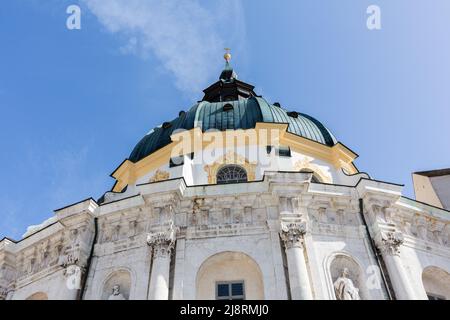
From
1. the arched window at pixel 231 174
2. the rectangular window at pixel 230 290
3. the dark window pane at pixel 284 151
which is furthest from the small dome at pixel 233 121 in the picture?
the rectangular window at pixel 230 290

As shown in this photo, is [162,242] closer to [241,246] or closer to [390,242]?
[241,246]

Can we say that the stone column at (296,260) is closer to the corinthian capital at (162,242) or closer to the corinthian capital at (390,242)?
the corinthian capital at (390,242)

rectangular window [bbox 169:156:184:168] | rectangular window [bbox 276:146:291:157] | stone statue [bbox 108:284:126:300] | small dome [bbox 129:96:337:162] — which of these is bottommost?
stone statue [bbox 108:284:126:300]

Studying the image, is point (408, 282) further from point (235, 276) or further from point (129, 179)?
point (129, 179)

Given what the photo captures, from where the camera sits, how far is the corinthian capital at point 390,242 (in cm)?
1684

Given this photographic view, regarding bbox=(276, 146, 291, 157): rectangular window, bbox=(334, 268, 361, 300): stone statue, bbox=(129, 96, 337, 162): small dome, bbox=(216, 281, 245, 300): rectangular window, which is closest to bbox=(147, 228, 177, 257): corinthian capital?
bbox=(216, 281, 245, 300): rectangular window

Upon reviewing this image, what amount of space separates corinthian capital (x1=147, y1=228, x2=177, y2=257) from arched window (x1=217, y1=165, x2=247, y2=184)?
19.3ft

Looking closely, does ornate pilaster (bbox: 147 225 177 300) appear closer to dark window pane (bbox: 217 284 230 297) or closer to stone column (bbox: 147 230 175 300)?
stone column (bbox: 147 230 175 300)

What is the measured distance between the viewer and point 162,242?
1658 cm

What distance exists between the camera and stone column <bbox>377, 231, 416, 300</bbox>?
1564 centimetres

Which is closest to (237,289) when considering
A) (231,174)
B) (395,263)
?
(395,263)

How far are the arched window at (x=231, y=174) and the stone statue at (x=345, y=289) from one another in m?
7.48
